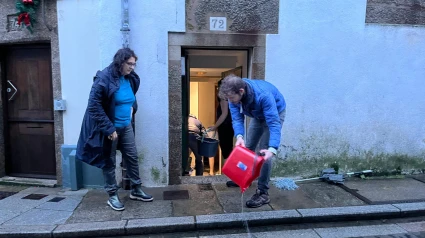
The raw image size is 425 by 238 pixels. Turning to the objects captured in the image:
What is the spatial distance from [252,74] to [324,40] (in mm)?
1218

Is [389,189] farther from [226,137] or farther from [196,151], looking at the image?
[196,151]

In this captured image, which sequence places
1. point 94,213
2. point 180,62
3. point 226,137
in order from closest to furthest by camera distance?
1. point 94,213
2. point 180,62
3. point 226,137

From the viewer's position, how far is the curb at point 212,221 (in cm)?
335

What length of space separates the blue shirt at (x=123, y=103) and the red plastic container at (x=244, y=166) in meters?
1.47

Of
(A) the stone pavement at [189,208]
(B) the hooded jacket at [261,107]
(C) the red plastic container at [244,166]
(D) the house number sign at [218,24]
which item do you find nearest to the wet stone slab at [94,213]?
(A) the stone pavement at [189,208]

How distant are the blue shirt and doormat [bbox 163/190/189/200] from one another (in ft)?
3.84

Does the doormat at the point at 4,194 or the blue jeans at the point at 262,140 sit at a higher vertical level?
the blue jeans at the point at 262,140

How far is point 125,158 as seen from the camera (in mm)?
4070

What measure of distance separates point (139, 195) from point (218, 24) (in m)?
2.65

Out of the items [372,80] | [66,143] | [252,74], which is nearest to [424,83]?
[372,80]

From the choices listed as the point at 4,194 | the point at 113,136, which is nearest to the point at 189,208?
the point at 113,136

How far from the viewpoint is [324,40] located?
15.9 feet

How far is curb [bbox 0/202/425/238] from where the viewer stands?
3.35 metres

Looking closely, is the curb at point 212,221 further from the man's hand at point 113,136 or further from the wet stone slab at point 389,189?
the man's hand at point 113,136
